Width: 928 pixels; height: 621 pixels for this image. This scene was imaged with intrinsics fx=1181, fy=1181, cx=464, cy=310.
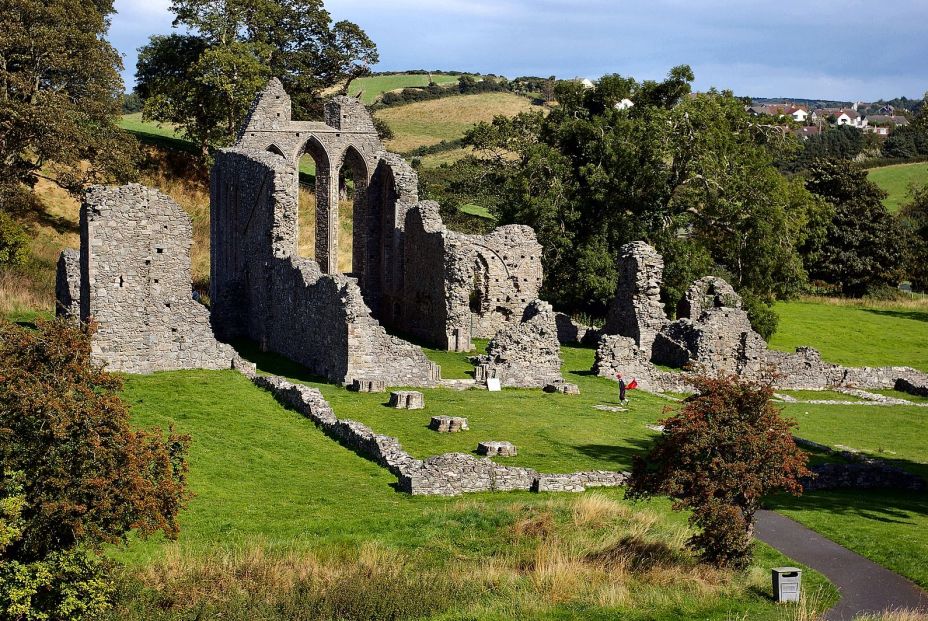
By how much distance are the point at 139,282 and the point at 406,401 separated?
293 inches

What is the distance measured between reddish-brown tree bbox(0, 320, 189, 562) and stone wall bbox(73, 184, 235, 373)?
13.6 metres

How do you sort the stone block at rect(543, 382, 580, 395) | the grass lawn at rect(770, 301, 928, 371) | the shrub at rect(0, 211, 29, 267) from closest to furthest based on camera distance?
the stone block at rect(543, 382, 580, 395) → the shrub at rect(0, 211, 29, 267) → the grass lawn at rect(770, 301, 928, 371)

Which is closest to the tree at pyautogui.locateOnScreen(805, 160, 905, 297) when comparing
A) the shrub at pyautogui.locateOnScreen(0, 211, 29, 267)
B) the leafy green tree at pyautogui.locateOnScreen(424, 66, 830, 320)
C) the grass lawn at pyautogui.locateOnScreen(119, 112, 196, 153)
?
the leafy green tree at pyautogui.locateOnScreen(424, 66, 830, 320)

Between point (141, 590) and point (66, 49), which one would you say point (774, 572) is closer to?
point (141, 590)

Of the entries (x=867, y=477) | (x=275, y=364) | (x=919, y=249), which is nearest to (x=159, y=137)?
(x=275, y=364)

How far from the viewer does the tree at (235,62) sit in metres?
57.8

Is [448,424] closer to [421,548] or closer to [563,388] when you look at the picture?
[563,388]

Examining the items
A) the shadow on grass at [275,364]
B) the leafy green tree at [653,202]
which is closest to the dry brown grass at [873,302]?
the leafy green tree at [653,202]

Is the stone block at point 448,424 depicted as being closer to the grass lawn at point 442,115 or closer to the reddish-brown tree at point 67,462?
the reddish-brown tree at point 67,462

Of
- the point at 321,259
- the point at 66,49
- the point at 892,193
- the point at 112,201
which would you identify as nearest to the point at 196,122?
the point at 66,49

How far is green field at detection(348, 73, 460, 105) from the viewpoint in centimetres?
13100

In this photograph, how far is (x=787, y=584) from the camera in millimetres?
17375

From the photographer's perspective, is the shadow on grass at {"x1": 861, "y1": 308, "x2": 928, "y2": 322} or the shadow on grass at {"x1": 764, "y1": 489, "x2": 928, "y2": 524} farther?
the shadow on grass at {"x1": 861, "y1": 308, "x2": 928, "y2": 322}

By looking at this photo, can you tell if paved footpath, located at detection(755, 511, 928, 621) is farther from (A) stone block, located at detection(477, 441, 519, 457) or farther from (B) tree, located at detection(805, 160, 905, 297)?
(B) tree, located at detection(805, 160, 905, 297)
